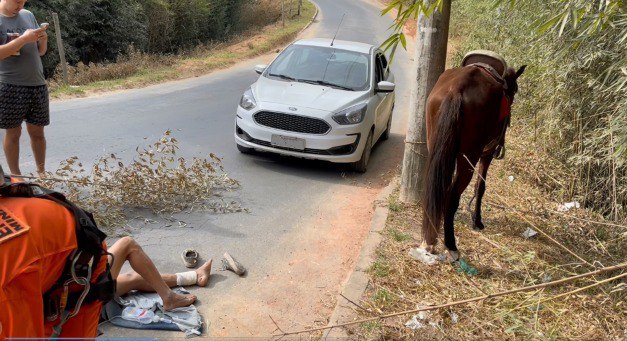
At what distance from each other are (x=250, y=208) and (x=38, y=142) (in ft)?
7.77

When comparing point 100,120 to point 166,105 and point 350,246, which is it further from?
point 350,246

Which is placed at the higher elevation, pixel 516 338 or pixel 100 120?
pixel 516 338

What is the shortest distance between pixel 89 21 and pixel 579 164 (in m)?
17.4

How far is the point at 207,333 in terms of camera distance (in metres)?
3.64

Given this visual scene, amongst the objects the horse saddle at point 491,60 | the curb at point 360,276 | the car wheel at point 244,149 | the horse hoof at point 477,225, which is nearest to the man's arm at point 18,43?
the car wheel at point 244,149

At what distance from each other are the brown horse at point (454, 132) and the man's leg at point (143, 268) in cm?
211

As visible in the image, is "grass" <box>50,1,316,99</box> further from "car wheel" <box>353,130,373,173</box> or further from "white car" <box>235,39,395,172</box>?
"car wheel" <box>353,130,373,173</box>

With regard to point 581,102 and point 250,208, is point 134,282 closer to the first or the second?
point 250,208

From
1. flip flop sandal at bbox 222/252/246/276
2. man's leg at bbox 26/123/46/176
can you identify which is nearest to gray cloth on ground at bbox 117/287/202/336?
flip flop sandal at bbox 222/252/246/276

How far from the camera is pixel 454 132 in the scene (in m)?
4.26

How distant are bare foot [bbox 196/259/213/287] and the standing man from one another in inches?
93.5

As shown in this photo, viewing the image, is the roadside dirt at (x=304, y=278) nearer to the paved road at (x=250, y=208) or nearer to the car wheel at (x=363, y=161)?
the paved road at (x=250, y=208)

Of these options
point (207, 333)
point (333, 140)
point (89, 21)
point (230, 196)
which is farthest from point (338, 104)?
point (89, 21)

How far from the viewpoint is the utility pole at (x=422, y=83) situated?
5.38 metres
